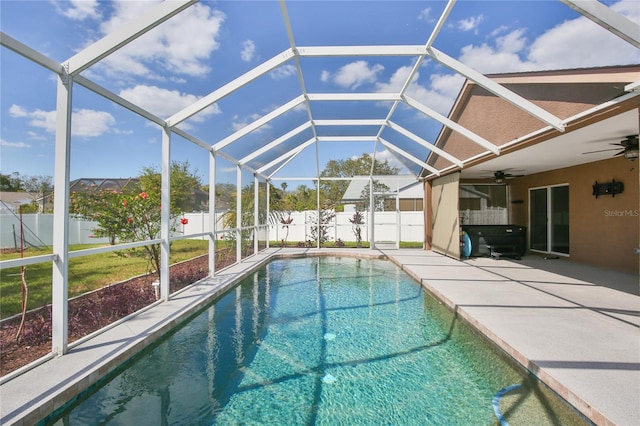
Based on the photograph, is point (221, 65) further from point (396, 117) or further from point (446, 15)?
point (396, 117)

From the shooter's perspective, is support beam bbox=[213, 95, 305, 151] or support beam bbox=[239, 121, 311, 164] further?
support beam bbox=[239, 121, 311, 164]

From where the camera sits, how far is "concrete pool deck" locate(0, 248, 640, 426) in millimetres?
2395

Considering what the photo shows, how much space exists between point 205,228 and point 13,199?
3985 millimetres

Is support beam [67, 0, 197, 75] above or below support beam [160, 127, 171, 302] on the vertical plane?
above

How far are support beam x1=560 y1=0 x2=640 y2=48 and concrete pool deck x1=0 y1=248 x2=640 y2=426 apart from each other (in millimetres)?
2897

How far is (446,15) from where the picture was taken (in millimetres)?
3980

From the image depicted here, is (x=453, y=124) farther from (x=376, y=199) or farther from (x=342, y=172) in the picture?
(x=342, y=172)

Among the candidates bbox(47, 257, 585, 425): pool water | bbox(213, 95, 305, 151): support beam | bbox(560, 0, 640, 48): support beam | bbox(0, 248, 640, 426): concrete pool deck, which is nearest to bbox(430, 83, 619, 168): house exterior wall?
bbox(560, 0, 640, 48): support beam

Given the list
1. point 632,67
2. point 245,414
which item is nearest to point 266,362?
point 245,414

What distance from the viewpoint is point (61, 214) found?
3.06 meters

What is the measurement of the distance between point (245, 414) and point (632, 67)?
186 inches

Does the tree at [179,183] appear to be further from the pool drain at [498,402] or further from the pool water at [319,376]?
the pool drain at [498,402]

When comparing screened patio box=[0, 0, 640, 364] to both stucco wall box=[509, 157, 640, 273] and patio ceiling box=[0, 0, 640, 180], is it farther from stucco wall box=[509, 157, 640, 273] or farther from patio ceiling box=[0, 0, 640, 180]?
stucco wall box=[509, 157, 640, 273]

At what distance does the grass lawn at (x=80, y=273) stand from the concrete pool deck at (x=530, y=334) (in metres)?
0.96
